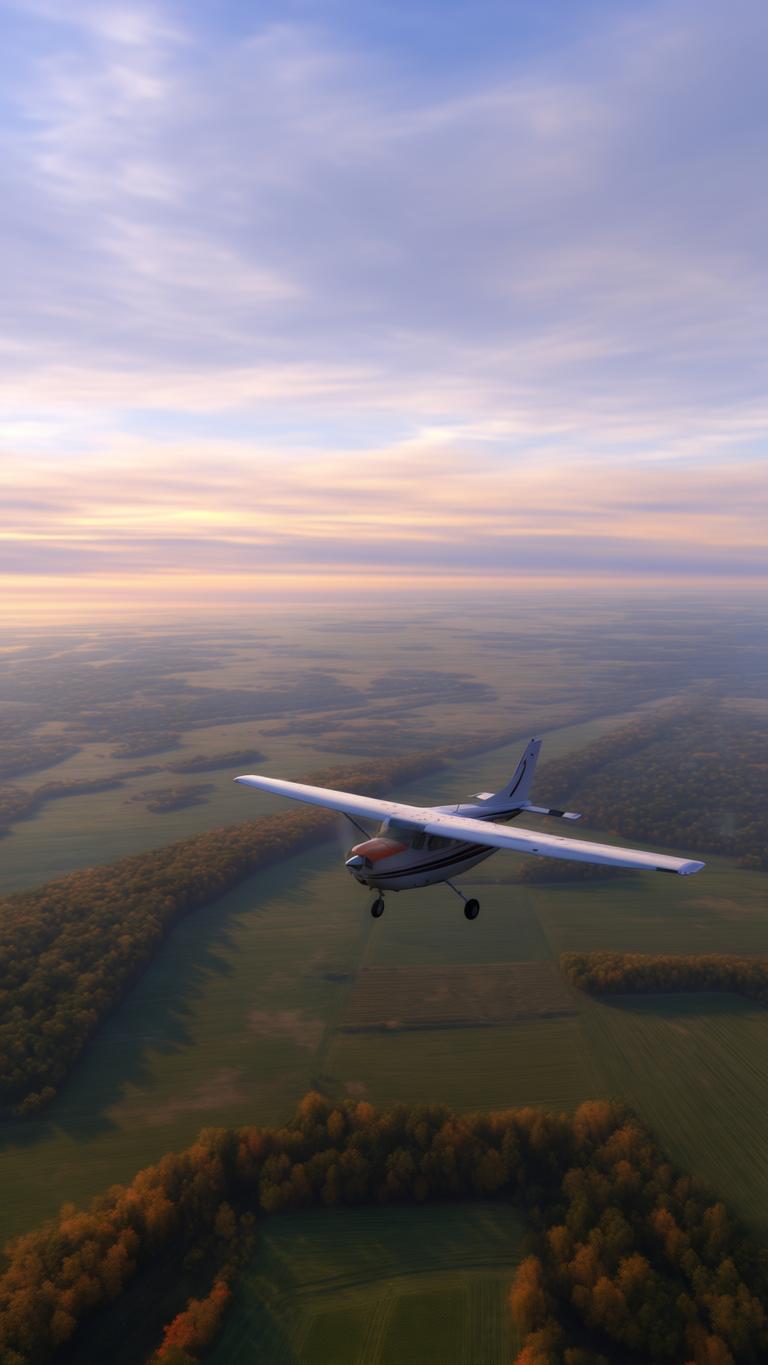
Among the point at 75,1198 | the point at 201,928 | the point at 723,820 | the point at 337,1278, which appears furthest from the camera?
the point at 723,820

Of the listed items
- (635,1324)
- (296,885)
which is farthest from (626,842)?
(635,1324)

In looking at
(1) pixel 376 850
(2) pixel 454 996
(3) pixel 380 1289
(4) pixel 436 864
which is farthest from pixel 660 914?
(1) pixel 376 850

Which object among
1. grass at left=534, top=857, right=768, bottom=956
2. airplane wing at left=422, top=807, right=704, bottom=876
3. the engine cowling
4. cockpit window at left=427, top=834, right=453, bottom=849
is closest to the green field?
grass at left=534, top=857, right=768, bottom=956

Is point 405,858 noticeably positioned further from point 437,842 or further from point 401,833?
point 437,842

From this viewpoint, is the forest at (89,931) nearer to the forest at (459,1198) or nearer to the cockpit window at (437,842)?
the forest at (459,1198)

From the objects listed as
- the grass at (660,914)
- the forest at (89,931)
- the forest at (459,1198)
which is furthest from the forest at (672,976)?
the forest at (89,931)

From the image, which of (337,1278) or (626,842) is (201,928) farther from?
(626,842)
